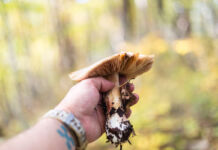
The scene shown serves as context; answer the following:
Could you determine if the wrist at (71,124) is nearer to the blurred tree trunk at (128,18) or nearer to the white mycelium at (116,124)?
the white mycelium at (116,124)

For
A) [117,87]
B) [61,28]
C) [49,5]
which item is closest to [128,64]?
[117,87]

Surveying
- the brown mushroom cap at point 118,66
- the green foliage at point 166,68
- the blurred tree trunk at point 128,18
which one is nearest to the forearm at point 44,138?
the brown mushroom cap at point 118,66

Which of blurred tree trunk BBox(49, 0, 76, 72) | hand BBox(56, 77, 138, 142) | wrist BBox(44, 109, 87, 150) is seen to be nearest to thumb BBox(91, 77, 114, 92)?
hand BBox(56, 77, 138, 142)

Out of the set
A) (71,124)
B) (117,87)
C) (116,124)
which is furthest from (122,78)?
(71,124)

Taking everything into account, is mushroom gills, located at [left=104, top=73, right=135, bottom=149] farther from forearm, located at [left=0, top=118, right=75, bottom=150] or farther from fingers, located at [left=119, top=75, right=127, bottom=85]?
forearm, located at [left=0, top=118, right=75, bottom=150]

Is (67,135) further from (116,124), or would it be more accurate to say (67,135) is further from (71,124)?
(116,124)

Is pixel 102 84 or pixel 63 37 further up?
pixel 63 37

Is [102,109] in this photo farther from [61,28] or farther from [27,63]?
[27,63]
